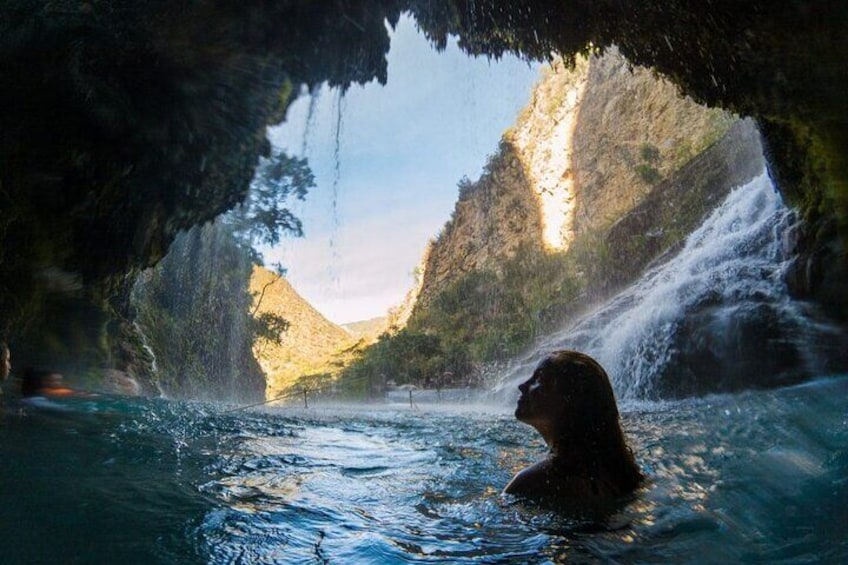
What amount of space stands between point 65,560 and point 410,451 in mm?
4282

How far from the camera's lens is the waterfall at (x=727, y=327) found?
7.82 m

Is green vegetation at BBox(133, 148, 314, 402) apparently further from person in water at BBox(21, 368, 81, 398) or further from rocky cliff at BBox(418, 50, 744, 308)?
rocky cliff at BBox(418, 50, 744, 308)

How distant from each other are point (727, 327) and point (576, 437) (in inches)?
275

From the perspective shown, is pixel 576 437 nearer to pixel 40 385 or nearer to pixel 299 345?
pixel 40 385

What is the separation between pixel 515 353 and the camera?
2527cm

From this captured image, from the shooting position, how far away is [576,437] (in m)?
2.96

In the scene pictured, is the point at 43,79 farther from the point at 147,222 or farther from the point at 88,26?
the point at 147,222

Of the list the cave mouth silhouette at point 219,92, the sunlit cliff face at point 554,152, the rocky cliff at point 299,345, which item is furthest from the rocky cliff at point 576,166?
the cave mouth silhouette at point 219,92

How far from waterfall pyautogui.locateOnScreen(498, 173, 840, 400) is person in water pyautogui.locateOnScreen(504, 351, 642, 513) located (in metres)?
3.70

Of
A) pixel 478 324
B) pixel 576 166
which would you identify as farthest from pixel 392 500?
pixel 576 166

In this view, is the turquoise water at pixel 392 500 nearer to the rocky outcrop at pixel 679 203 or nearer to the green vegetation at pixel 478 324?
the rocky outcrop at pixel 679 203

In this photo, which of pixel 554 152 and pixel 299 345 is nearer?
pixel 554 152

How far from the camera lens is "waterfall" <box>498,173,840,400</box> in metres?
7.82

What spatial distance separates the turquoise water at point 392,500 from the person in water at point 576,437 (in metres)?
0.14
